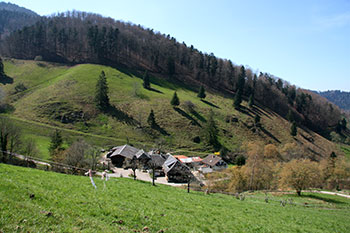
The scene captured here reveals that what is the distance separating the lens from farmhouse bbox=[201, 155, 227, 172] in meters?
59.9

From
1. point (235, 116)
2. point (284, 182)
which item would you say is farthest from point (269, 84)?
point (284, 182)

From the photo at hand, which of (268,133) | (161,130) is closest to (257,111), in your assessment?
(268,133)

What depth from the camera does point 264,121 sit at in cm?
9481

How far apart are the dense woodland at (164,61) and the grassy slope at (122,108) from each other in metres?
16.1

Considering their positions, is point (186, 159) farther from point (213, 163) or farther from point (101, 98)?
point (101, 98)

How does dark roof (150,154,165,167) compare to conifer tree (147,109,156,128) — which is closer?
dark roof (150,154,165,167)

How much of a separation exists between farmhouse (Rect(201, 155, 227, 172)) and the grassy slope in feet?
27.4

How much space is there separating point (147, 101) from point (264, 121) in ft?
171

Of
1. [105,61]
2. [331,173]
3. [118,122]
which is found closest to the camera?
[331,173]

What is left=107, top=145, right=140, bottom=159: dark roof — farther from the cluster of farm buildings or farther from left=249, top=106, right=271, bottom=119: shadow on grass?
left=249, top=106, right=271, bottom=119: shadow on grass

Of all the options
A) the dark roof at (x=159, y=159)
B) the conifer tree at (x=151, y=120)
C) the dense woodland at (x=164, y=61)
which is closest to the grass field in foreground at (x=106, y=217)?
the dark roof at (x=159, y=159)

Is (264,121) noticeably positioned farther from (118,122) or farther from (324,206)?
(324,206)

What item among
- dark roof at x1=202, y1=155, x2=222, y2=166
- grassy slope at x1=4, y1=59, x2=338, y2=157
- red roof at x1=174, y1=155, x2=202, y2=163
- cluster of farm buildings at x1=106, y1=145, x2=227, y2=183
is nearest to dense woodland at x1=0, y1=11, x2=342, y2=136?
grassy slope at x1=4, y1=59, x2=338, y2=157

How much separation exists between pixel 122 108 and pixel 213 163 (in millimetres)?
39336
